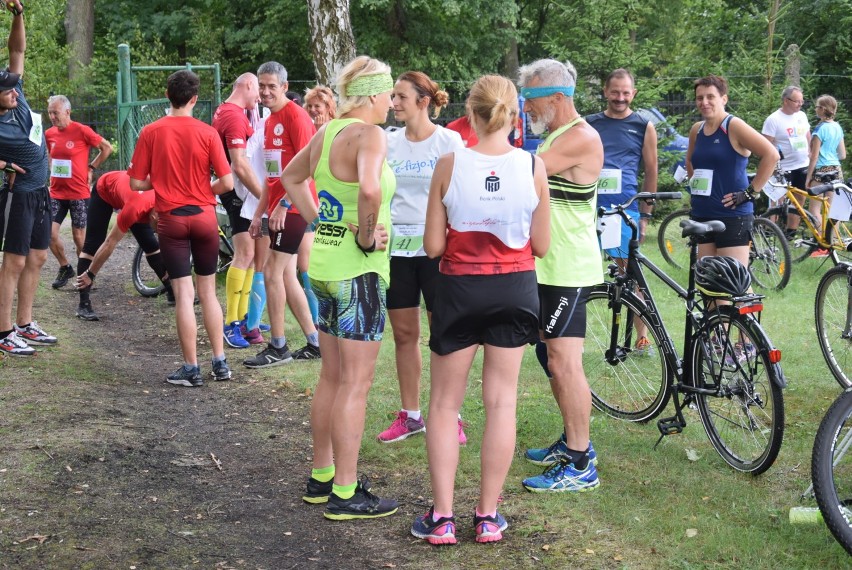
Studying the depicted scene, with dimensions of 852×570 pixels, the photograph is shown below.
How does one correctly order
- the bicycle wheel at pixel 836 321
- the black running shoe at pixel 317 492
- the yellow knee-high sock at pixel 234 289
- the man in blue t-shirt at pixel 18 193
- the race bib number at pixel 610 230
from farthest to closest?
the yellow knee-high sock at pixel 234 289 < the man in blue t-shirt at pixel 18 193 < the bicycle wheel at pixel 836 321 < the race bib number at pixel 610 230 < the black running shoe at pixel 317 492

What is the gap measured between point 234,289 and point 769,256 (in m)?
5.66

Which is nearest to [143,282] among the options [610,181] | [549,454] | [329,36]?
[329,36]

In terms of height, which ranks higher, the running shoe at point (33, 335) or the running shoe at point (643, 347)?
the running shoe at point (643, 347)

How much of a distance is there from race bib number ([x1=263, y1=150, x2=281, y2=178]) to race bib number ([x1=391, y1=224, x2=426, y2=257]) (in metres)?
2.62

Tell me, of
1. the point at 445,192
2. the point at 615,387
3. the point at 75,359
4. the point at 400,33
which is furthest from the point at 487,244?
the point at 400,33

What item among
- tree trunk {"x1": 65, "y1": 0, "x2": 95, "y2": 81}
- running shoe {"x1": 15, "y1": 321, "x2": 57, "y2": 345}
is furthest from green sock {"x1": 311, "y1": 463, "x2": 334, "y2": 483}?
tree trunk {"x1": 65, "y1": 0, "x2": 95, "y2": 81}

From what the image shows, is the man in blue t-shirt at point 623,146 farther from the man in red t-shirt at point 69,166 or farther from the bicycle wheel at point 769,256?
the man in red t-shirt at point 69,166

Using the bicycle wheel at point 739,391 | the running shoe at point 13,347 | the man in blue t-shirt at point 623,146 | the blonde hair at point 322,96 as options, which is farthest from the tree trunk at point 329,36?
the bicycle wheel at point 739,391

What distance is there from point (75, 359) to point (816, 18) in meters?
17.9

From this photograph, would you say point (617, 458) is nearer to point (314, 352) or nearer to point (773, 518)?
point (773, 518)

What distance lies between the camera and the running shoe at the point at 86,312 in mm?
9562

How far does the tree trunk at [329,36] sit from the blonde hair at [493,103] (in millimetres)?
7815

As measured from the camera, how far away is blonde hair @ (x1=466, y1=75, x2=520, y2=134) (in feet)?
13.9

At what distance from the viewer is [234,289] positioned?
846cm
